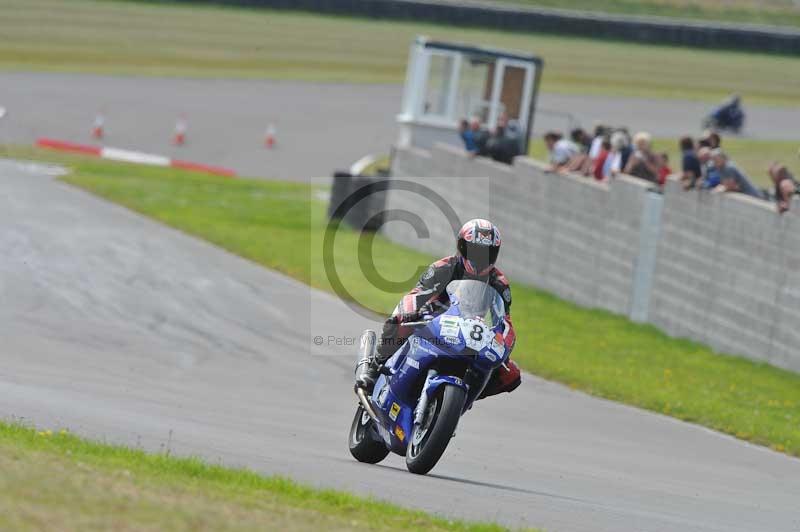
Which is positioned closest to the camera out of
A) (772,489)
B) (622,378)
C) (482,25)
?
(772,489)

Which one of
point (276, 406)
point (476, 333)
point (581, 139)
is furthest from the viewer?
point (581, 139)

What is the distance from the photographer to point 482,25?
49.9m

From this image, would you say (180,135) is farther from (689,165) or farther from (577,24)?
(689,165)

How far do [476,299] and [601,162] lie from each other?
41.3 feet

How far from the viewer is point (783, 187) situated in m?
16.1

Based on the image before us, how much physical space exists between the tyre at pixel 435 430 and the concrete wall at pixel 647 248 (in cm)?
798

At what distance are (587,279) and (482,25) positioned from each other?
30.5 meters

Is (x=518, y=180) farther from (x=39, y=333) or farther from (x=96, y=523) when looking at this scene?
(x=96, y=523)

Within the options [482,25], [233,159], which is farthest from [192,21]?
[233,159]

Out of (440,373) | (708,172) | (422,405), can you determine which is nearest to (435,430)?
(422,405)

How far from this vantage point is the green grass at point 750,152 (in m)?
33.3

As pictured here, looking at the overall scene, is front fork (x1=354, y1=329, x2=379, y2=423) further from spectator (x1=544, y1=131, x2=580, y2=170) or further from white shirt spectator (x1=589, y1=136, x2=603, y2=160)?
spectator (x1=544, y1=131, x2=580, y2=170)

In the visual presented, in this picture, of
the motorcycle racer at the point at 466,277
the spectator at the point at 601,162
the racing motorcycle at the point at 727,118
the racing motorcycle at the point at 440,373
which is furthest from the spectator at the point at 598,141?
the racing motorcycle at the point at 727,118

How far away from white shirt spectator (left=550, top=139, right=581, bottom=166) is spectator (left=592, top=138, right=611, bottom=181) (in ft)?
2.87
